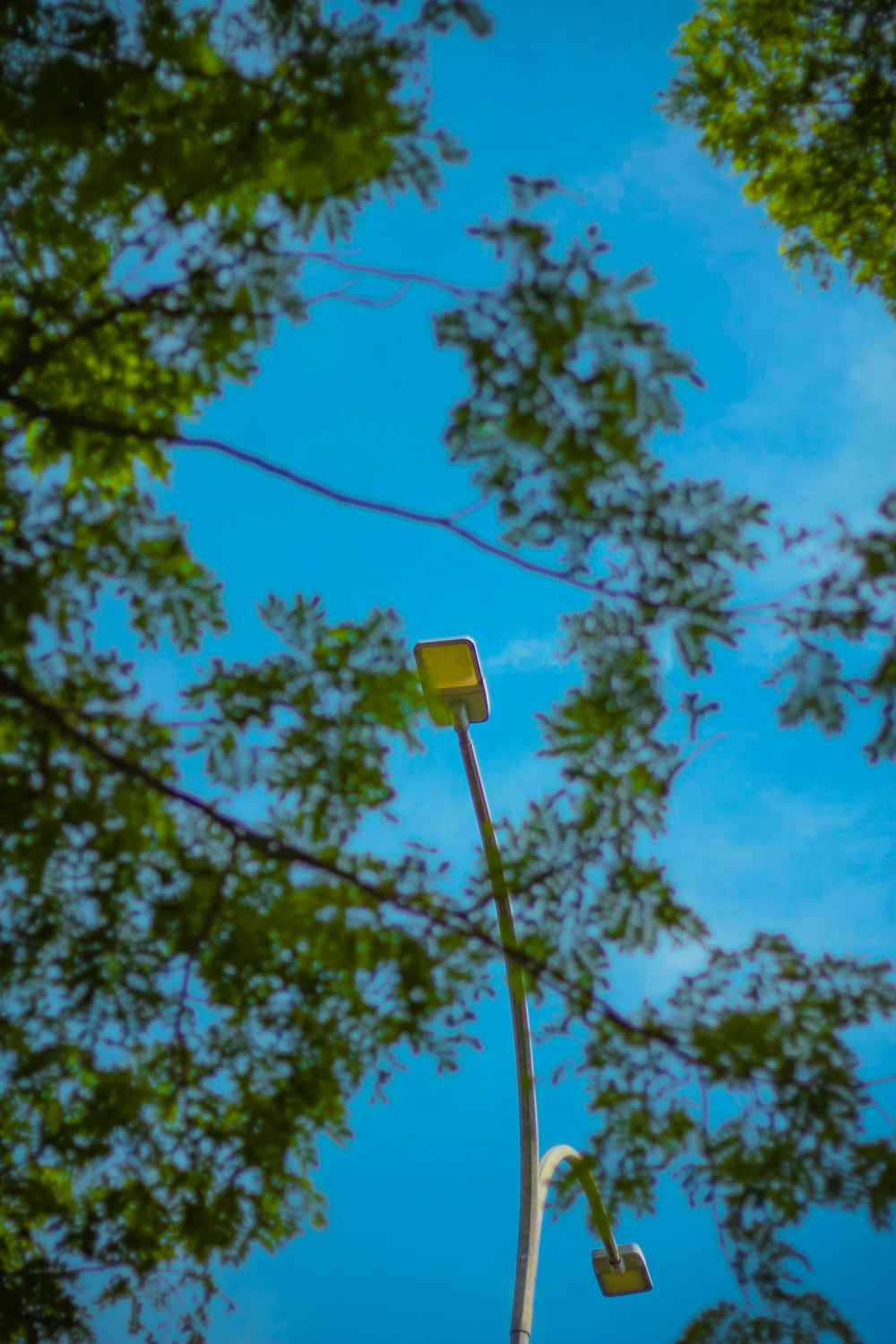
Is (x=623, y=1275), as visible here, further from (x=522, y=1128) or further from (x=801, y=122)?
(x=801, y=122)

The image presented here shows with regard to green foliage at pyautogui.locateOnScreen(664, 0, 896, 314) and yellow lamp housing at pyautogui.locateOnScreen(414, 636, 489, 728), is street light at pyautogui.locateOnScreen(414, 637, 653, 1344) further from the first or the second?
green foliage at pyautogui.locateOnScreen(664, 0, 896, 314)

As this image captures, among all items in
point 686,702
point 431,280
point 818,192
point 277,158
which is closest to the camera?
point 686,702

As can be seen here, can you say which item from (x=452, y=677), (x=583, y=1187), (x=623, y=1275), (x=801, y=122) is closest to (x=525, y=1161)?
(x=583, y=1187)

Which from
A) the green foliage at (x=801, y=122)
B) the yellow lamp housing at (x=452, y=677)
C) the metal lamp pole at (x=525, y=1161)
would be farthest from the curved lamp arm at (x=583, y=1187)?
the green foliage at (x=801, y=122)

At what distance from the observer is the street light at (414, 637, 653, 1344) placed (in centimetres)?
614

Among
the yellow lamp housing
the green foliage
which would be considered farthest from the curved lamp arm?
the green foliage

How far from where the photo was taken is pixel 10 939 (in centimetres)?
345

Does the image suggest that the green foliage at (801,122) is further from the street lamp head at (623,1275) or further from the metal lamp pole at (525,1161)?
the street lamp head at (623,1275)

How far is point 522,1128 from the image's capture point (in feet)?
21.9

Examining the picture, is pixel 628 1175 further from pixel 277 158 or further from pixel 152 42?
pixel 152 42

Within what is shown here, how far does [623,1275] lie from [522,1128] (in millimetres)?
2271

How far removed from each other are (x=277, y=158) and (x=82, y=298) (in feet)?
2.81

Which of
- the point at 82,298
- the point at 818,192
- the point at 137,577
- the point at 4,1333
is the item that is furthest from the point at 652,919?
the point at 818,192

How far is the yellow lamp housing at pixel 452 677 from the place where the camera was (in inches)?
273
